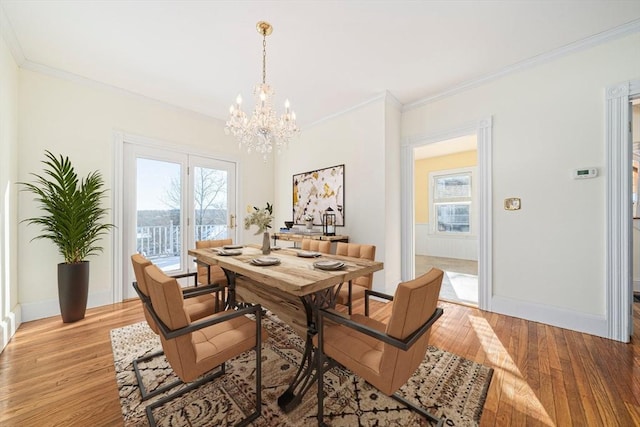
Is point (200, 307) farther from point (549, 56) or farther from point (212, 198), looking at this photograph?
point (549, 56)

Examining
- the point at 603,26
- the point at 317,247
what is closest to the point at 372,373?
the point at 317,247

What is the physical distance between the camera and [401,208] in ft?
12.4

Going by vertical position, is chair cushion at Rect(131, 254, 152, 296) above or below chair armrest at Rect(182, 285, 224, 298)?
above

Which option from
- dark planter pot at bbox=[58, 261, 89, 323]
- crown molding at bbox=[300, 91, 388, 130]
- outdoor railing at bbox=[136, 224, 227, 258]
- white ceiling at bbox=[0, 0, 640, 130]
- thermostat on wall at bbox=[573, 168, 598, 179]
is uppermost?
white ceiling at bbox=[0, 0, 640, 130]

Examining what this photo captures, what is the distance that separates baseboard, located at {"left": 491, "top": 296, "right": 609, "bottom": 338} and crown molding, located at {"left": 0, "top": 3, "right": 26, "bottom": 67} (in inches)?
226

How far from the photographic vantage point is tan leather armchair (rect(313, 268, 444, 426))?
1101mm

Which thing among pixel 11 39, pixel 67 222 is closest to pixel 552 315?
pixel 67 222

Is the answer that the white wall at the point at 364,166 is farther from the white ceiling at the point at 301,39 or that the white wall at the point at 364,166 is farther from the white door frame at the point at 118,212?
the white door frame at the point at 118,212

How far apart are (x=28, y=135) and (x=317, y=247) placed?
356 cm

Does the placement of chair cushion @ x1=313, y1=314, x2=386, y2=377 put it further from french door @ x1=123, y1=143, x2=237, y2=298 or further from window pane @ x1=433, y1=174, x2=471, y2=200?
window pane @ x1=433, y1=174, x2=471, y2=200

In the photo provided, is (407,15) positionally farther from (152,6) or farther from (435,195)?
(435,195)

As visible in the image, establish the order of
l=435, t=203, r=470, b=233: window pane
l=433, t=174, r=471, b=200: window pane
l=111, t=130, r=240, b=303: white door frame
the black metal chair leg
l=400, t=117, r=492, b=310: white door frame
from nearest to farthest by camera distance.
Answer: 1. the black metal chair leg
2. l=400, t=117, r=492, b=310: white door frame
3. l=111, t=130, r=240, b=303: white door frame
4. l=433, t=174, r=471, b=200: window pane
5. l=435, t=203, r=470, b=233: window pane

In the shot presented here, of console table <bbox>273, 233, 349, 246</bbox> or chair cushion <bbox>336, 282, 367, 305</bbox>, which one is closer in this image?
chair cushion <bbox>336, 282, 367, 305</bbox>

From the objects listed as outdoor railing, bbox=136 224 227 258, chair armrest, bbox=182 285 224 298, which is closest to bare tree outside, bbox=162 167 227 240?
outdoor railing, bbox=136 224 227 258
